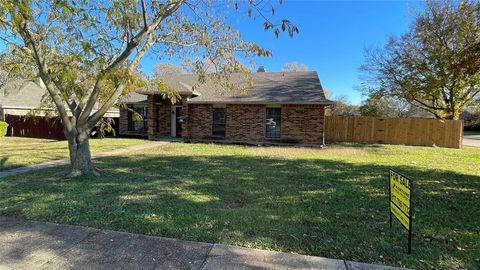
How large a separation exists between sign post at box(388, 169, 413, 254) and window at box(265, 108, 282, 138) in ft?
37.5

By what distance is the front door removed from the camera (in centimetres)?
1708

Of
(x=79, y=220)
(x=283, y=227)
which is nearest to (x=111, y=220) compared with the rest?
(x=79, y=220)

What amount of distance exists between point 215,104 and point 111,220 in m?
12.1

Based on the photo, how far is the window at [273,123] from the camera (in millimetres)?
15172

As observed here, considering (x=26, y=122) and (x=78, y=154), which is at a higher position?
(x=26, y=122)

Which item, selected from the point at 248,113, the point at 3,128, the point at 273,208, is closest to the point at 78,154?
the point at 273,208

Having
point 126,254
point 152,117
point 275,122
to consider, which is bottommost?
point 126,254

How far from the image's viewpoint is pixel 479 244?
357 centimetres

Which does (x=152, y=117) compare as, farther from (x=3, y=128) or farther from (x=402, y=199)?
(x=402, y=199)

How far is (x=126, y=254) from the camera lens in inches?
126

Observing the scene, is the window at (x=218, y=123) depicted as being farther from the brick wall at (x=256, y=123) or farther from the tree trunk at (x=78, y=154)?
the tree trunk at (x=78, y=154)

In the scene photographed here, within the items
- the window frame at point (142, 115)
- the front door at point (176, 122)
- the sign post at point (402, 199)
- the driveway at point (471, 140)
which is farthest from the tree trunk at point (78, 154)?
the driveway at point (471, 140)

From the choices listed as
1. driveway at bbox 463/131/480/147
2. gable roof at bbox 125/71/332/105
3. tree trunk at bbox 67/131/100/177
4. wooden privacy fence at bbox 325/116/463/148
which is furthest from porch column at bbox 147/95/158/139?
driveway at bbox 463/131/480/147

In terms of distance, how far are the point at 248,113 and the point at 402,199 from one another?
1228 centimetres
